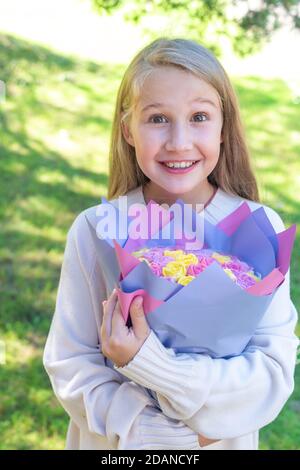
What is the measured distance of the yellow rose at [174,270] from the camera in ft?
5.71

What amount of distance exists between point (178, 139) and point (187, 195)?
0.23 meters

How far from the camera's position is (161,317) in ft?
5.63

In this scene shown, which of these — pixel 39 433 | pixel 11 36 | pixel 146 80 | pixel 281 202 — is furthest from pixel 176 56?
pixel 11 36

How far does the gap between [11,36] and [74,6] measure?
702mm

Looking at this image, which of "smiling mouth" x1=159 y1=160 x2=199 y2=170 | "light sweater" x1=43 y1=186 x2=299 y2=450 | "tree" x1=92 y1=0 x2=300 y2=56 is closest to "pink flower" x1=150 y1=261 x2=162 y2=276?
"light sweater" x1=43 y1=186 x2=299 y2=450

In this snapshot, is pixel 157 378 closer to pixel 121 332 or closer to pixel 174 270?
pixel 121 332

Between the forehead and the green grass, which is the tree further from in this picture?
the forehead

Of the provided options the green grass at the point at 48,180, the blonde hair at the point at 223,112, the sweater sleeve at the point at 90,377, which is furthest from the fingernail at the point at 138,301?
the green grass at the point at 48,180

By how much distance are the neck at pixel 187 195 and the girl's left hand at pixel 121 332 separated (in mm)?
410

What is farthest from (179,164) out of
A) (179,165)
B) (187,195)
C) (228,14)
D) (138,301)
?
(228,14)

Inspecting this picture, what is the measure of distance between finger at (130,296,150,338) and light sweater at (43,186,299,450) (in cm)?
2

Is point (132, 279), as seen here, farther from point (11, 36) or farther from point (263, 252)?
point (11, 36)

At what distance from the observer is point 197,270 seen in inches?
69.1

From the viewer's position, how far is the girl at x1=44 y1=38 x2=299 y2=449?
1768 mm
